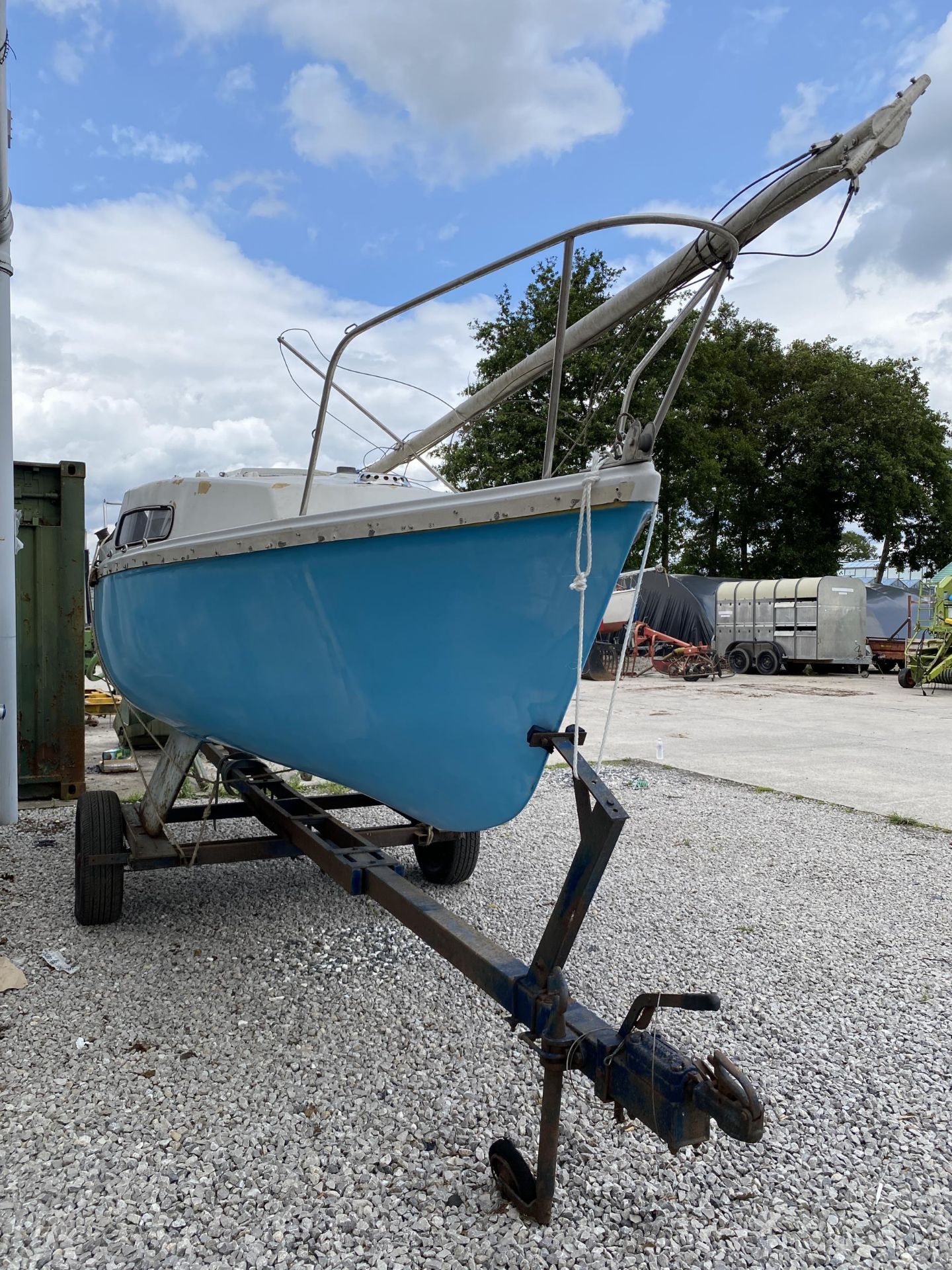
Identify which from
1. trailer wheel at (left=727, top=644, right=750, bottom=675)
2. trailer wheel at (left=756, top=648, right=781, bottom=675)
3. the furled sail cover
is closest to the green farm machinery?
trailer wheel at (left=756, top=648, right=781, bottom=675)

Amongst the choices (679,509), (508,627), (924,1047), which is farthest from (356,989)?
(679,509)

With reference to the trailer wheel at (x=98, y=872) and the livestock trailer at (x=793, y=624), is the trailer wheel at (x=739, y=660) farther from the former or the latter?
the trailer wheel at (x=98, y=872)

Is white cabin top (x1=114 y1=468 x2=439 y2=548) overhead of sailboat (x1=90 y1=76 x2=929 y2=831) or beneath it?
overhead

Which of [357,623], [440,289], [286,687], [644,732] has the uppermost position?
[440,289]

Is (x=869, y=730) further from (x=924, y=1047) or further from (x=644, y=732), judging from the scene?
(x=924, y=1047)

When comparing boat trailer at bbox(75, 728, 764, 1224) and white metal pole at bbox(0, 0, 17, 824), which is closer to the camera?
boat trailer at bbox(75, 728, 764, 1224)

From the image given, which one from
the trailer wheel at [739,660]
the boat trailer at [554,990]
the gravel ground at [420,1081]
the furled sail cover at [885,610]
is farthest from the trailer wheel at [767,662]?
the boat trailer at [554,990]

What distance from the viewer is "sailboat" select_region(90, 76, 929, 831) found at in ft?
7.44

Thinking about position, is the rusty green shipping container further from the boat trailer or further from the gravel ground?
the boat trailer

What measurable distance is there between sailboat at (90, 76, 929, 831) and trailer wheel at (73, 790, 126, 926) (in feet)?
2.07

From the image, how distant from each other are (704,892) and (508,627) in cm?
267

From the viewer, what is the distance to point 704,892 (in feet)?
14.9

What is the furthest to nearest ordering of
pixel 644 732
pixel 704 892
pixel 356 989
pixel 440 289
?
pixel 644 732 → pixel 704 892 → pixel 356 989 → pixel 440 289

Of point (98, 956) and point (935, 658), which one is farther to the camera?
point (935, 658)
